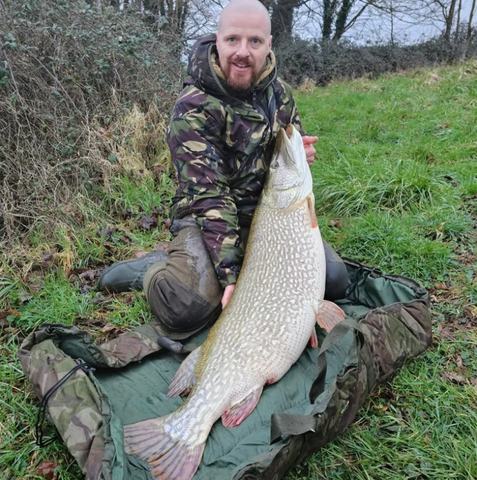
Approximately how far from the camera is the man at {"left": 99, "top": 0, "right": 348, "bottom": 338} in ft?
8.14

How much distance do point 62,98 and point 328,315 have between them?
3.46 m

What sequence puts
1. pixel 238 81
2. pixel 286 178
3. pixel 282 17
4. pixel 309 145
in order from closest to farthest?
pixel 286 178, pixel 238 81, pixel 309 145, pixel 282 17

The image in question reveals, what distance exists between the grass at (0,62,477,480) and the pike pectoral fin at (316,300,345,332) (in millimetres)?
386

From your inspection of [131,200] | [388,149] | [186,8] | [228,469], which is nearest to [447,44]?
[186,8]

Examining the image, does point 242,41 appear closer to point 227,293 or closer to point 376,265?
point 227,293

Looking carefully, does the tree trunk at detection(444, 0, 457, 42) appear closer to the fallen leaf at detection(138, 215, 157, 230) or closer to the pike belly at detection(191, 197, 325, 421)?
the fallen leaf at detection(138, 215, 157, 230)

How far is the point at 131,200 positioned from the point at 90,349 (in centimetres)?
228

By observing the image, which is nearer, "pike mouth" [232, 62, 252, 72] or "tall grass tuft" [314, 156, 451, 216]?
"pike mouth" [232, 62, 252, 72]

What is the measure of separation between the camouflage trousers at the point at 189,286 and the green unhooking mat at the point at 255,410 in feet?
0.40

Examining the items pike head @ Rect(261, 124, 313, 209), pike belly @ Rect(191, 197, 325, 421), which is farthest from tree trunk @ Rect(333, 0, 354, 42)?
pike belly @ Rect(191, 197, 325, 421)

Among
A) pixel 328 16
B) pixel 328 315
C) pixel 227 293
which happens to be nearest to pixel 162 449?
pixel 227 293

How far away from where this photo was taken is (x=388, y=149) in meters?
4.80

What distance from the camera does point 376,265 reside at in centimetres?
304

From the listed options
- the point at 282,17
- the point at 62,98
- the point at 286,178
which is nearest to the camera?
the point at 286,178
